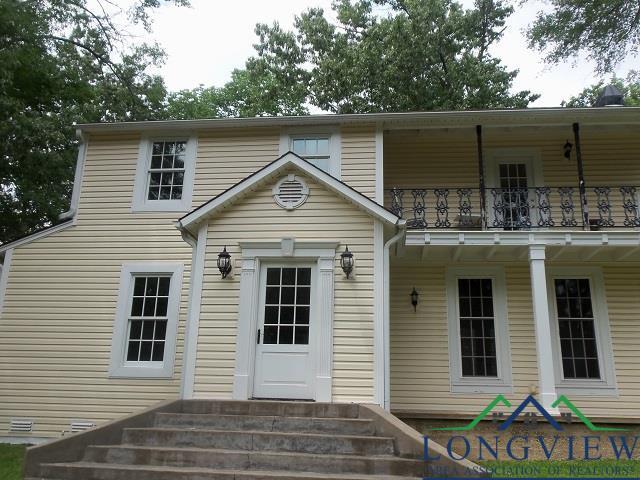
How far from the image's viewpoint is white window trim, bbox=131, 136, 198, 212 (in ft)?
32.9

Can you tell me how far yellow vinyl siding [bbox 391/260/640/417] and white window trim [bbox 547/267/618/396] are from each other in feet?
0.35

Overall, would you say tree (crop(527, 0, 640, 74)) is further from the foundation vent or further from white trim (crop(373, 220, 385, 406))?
the foundation vent

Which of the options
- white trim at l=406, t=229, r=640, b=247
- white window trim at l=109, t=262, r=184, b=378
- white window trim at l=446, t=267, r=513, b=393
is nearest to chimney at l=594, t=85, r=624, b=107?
white trim at l=406, t=229, r=640, b=247

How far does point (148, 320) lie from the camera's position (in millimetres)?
9430

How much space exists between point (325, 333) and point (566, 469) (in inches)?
140

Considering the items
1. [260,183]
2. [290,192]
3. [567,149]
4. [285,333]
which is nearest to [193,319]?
[285,333]

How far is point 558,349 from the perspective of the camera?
941 centimetres

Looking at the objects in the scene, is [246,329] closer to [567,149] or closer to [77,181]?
[77,181]

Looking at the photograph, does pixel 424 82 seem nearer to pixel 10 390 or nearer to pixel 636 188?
pixel 636 188

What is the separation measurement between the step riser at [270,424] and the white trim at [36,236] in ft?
17.6

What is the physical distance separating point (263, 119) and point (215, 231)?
330 cm

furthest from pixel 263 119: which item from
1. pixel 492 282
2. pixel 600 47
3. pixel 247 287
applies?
pixel 600 47

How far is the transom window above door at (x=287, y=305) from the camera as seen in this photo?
7.46 m

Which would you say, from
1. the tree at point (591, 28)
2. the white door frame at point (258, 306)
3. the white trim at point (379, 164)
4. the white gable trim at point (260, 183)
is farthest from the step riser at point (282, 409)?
the tree at point (591, 28)
